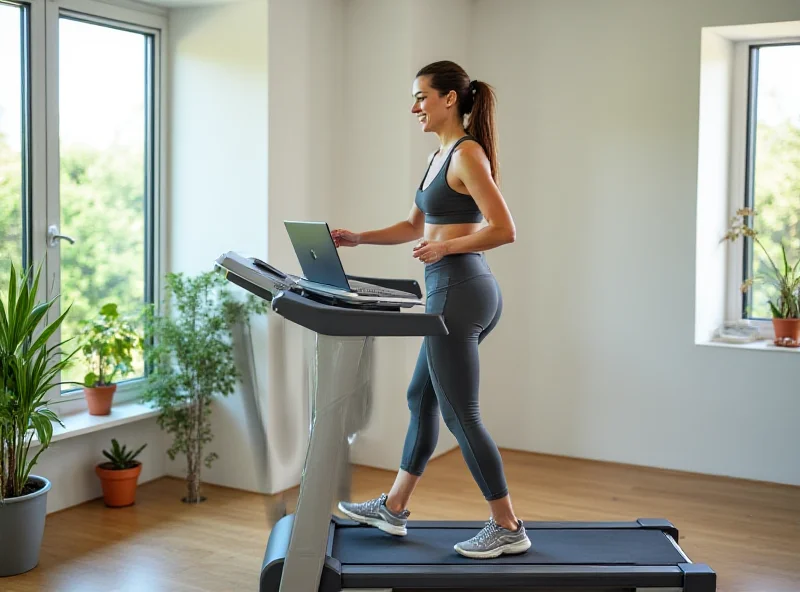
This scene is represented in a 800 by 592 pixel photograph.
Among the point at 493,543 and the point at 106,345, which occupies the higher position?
the point at 106,345

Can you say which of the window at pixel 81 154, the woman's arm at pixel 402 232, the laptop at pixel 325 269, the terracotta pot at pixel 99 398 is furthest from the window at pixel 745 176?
the terracotta pot at pixel 99 398

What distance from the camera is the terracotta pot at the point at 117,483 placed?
3841mm

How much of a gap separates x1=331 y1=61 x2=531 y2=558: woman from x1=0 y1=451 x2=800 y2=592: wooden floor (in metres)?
0.34

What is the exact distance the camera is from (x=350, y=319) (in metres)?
2.40

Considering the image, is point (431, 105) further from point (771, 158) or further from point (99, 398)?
point (771, 158)

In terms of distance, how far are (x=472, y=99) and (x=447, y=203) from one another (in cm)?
32

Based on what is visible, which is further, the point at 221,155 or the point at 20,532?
the point at 221,155

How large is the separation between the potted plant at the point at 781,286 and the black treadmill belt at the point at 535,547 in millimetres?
1771

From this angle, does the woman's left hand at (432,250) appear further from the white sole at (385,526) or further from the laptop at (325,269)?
the white sole at (385,526)

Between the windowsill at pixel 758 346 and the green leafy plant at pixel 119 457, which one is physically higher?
the windowsill at pixel 758 346

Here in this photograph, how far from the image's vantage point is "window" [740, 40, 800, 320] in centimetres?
453

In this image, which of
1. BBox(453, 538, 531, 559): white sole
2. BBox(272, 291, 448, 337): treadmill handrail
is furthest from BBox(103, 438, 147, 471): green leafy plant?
BBox(272, 291, 448, 337): treadmill handrail

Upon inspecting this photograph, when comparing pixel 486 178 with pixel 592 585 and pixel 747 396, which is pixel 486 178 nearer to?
pixel 592 585

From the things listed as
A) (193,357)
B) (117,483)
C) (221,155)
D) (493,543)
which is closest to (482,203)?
(493,543)
